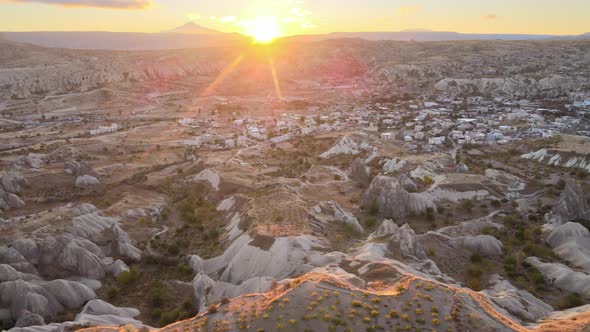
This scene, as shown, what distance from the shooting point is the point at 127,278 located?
129 ft

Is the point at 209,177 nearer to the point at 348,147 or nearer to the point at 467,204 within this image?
the point at 348,147

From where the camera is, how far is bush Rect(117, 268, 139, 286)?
3925 centimetres

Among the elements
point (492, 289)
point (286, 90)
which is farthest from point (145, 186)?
point (286, 90)

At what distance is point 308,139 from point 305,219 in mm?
53901

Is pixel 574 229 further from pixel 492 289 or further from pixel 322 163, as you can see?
pixel 322 163

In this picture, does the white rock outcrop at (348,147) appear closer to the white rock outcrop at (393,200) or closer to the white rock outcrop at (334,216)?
the white rock outcrop at (393,200)

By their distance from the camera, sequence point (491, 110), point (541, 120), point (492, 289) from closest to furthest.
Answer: point (492, 289) < point (541, 120) < point (491, 110)

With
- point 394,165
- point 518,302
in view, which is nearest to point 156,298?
point 518,302

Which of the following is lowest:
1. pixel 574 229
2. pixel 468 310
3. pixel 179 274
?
pixel 179 274

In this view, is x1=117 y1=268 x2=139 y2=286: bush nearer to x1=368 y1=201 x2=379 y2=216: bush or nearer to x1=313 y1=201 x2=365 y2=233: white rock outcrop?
x1=313 y1=201 x2=365 y2=233: white rock outcrop

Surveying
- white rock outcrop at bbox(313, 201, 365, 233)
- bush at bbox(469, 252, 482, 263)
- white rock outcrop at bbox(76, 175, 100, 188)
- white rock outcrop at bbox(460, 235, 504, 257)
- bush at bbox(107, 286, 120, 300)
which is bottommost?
bush at bbox(107, 286, 120, 300)

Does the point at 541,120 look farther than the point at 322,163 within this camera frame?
Yes

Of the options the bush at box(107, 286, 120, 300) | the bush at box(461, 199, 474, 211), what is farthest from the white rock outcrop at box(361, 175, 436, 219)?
the bush at box(107, 286, 120, 300)

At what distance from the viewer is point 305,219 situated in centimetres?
4416
